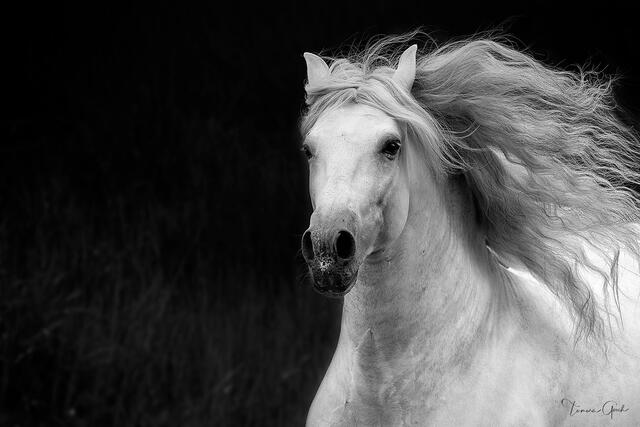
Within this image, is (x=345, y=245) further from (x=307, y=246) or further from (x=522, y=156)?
(x=522, y=156)

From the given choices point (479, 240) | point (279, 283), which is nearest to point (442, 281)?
point (479, 240)

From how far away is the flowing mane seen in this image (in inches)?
125

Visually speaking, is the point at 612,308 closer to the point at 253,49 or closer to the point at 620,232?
the point at 620,232

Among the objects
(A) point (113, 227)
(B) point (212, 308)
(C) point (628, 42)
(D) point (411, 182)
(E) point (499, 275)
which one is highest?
(D) point (411, 182)

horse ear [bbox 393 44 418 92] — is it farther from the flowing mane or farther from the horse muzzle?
the horse muzzle

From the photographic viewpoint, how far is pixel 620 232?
131 inches

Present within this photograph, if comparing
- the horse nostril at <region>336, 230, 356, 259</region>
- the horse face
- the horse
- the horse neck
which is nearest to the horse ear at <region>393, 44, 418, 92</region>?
the horse

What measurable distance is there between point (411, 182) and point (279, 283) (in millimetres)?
3368

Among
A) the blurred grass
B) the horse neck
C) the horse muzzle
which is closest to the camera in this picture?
the horse muzzle

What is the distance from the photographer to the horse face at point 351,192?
2.69 m

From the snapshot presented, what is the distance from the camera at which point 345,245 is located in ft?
8.87

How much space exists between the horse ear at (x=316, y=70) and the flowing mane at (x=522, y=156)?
0.09 feet

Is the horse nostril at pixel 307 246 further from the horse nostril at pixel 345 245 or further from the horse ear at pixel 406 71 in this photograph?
the horse ear at pixel 406 71

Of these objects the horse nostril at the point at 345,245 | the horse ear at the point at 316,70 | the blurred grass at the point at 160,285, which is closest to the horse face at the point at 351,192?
the horse nostril at the point at 345,245
